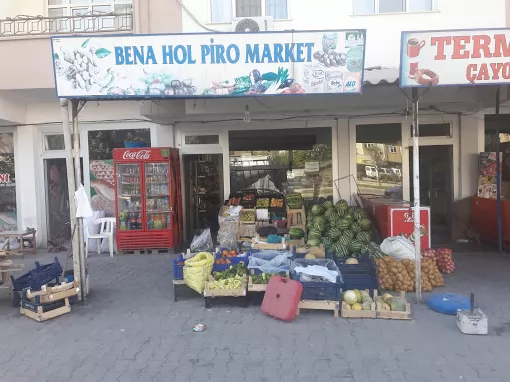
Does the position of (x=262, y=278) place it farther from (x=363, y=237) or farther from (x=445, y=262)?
(x=445, y=262)

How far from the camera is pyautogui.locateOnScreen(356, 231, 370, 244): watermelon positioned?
814cm

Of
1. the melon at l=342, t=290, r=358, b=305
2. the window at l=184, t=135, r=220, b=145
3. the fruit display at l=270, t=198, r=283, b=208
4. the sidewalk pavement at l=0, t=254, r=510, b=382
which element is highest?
the window at l=184, t=135, r=220, b=145

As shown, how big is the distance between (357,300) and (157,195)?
18.9ft

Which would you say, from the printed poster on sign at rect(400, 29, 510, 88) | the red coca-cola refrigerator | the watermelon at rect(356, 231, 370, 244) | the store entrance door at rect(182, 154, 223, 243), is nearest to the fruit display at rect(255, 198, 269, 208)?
the red coca-cola refrigerator

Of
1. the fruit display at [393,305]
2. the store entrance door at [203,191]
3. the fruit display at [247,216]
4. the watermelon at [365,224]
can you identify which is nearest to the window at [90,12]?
the store entrance door at [203,191]

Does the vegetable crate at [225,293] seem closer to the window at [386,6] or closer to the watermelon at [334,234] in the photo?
the watermelon at [334,234]

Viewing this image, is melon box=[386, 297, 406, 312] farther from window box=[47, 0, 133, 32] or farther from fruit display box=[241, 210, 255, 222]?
window box=[47, 0, 133, 32]

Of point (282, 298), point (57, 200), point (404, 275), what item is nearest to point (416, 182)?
point (404, 275)

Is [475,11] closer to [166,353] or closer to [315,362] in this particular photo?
[315,362]

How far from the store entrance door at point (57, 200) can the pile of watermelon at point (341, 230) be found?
621 centimetres

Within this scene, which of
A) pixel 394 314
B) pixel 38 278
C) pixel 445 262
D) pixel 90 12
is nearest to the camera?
pixel 394 314

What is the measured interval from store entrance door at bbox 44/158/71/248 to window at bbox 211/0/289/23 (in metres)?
5.25

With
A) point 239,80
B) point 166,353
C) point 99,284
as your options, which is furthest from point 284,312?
point 99,284

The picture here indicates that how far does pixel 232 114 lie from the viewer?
1028 cm
